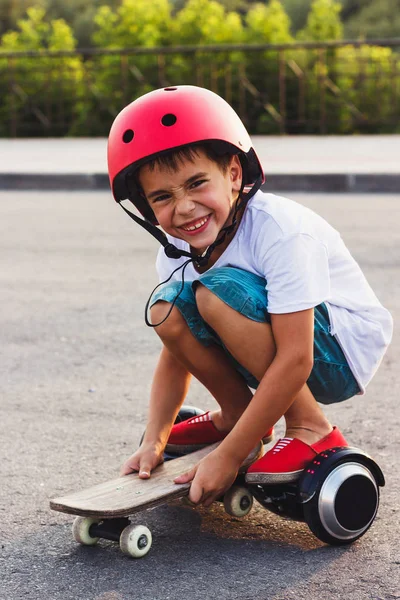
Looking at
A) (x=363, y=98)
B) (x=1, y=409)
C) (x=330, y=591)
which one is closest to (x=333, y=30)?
(x=363, y=98)

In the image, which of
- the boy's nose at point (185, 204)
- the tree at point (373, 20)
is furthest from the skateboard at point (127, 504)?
the tree at point (373, 20)

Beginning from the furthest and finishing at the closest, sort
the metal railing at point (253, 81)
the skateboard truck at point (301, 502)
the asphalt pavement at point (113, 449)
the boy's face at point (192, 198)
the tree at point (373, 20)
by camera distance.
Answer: the tree at point (373, 20)
the metal railing at point (253, 81)
the boy's face at point (192, 198)
the skateboard truck at point (301, 502)
the asphalt pavement at point (113, 449)

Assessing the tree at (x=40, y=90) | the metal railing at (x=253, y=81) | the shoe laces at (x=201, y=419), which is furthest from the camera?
the tree at (x=40, y=90)

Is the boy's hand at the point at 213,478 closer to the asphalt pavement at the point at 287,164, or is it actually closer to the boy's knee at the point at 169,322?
the boy's knee at the point at 169,322

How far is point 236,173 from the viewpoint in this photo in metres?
2.81

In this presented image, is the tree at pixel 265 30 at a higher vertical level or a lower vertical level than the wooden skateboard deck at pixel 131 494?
lower

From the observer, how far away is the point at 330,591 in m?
2.39

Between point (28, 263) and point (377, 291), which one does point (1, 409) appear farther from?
point (28, 263)

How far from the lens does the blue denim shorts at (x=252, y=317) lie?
264cm

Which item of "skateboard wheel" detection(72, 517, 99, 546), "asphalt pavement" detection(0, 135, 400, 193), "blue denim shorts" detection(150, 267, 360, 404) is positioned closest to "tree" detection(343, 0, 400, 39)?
"asphalt pavement" detection(0, 135, 400, 193)

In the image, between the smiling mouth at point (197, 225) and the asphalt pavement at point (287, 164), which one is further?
the asphalt pavement at point (287, 164)

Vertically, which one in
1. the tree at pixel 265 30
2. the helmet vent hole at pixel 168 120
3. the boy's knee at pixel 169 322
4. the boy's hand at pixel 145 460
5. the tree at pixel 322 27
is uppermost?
the helmet vent hole at pixel 168 120

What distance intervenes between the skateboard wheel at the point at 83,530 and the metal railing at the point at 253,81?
12.6 meters

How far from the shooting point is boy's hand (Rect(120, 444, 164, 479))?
2.86 metres
